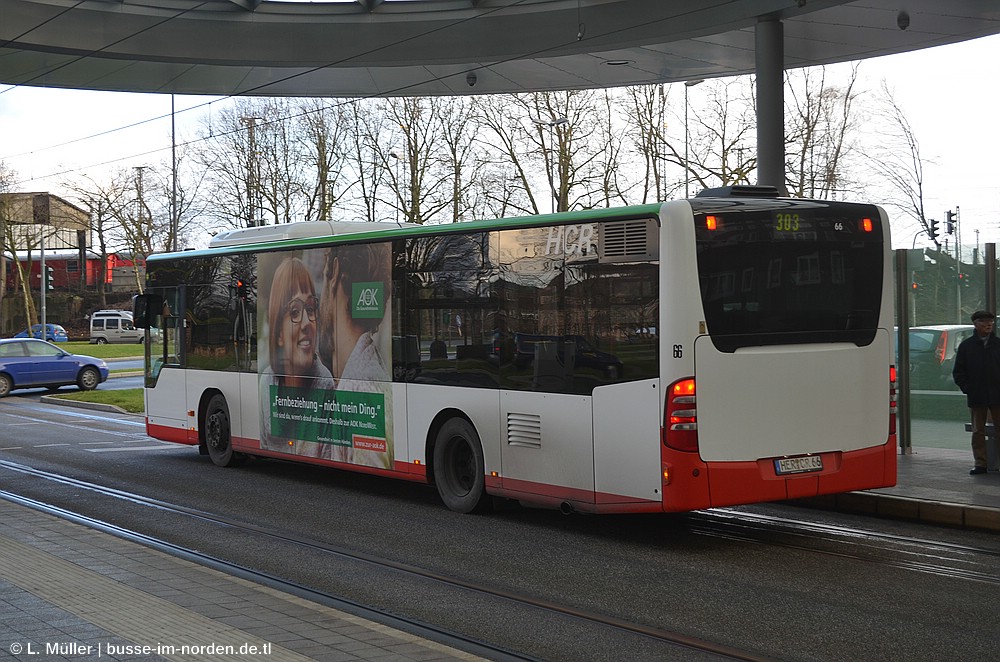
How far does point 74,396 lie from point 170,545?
2202cm

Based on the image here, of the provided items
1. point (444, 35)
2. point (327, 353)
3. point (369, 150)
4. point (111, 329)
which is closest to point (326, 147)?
point (369, 150)

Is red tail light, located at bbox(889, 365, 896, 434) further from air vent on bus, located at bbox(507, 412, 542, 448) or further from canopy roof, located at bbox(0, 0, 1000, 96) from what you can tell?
canopy roof, located at bbox(0, 0, 1000, 96)

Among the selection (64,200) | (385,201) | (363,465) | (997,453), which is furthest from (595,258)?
(64,200)

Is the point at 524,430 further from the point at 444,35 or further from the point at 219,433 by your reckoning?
the point at 444,35

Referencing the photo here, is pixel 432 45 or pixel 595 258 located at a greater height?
pixel 432 45

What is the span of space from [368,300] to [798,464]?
5301 millimetres

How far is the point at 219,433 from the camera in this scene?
51.4 feet

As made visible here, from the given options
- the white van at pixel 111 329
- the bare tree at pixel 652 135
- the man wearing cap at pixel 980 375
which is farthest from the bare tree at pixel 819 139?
the white van at pixel 111 329

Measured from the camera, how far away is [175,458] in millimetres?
17062

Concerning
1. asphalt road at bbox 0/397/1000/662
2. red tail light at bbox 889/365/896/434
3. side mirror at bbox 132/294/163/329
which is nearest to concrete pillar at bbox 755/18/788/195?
asphalt road at bbox 0/397/1000/662

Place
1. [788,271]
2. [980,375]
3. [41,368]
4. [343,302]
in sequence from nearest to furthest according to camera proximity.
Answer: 1. [788,271]
2. [980,375]
3. [343,302]
4. [41,368]

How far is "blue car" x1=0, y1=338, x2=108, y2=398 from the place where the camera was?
3231 centimetres

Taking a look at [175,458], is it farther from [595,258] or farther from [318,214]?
[318,214]

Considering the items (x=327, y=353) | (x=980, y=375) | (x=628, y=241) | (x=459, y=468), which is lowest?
(x=459, y=468)
